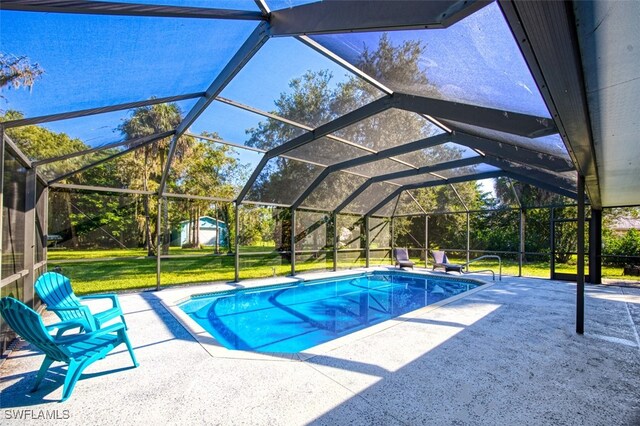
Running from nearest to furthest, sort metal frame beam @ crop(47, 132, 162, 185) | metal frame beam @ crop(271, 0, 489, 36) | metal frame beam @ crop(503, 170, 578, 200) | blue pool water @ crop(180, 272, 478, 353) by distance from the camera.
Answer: metal frame beam @ crop(271, 0, 489, 36), blue pool water @ crop(180, 272, 478, 353), metal frame beam @ crop(47, 132, 162, 185), metal frame beam @ crop(503, 170, 578, 200)

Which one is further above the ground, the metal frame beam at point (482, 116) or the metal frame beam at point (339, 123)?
the metal frame beam at point (339, 123)

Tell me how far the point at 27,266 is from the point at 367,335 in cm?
538

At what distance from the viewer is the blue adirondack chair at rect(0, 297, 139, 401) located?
2.40 meters

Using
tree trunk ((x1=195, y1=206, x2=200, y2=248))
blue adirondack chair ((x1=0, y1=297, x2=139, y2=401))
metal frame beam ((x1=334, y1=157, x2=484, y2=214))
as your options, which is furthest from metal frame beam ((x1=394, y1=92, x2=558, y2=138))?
tree trunk ((x1=195, y1=206, x2=200, y2=248))

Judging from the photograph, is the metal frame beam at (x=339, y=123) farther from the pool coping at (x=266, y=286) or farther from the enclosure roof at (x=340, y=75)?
the pool coping at (x=266, y=286)

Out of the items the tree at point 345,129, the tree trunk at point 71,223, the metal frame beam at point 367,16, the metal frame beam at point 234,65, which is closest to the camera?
the metal frame beam at point 367,16

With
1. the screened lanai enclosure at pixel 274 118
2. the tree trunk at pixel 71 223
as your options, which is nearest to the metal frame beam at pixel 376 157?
the screened lanai enclosure at pixel 274 118

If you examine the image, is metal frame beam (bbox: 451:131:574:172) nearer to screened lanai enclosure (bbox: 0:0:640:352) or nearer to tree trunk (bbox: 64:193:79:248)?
screened lanai enclosure (bbox: 0:0:640:352)

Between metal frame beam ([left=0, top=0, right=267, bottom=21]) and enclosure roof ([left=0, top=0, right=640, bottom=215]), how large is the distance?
13 mm

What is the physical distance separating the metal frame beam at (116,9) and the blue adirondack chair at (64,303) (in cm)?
281

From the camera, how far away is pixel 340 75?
4172 mm

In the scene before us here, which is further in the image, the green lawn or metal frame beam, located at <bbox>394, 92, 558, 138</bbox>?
the green lawn

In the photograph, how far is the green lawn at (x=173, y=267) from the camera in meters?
7.21

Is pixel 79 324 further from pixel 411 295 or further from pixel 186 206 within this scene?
pixel 411 295
